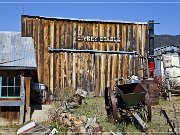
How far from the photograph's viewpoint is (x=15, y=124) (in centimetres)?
1373

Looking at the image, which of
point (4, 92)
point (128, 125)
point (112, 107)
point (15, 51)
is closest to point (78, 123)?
point (112, 107)

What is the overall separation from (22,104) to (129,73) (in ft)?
30.6

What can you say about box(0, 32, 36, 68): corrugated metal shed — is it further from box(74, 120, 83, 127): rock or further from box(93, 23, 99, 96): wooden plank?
box(93, 23, 99, 96): wooden plank

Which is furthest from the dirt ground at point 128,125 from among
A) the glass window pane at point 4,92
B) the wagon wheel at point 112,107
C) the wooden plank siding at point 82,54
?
the wooden plank siding at point 82,54

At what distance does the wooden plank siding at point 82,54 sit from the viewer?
20.0m

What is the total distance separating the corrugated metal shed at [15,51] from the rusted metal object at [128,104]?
417cm

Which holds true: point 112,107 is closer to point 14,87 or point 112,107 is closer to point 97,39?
point 14,87

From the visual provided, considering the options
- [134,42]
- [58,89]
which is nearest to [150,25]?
[134,42]

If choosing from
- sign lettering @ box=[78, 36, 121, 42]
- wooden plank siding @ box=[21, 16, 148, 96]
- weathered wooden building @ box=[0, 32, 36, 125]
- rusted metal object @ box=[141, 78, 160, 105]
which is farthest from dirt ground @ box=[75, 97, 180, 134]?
sign lettering @ box=[78, 36, 121, 42]

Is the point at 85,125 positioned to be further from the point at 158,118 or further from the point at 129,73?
the point at 129,73

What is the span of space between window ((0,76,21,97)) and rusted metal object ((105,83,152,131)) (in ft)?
13.3

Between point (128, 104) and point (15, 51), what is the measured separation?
6590 mm

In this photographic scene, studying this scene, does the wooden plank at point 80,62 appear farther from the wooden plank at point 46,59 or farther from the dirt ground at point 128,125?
the dirt ground at point 128,125

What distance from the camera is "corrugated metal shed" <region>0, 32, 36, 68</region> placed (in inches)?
568
